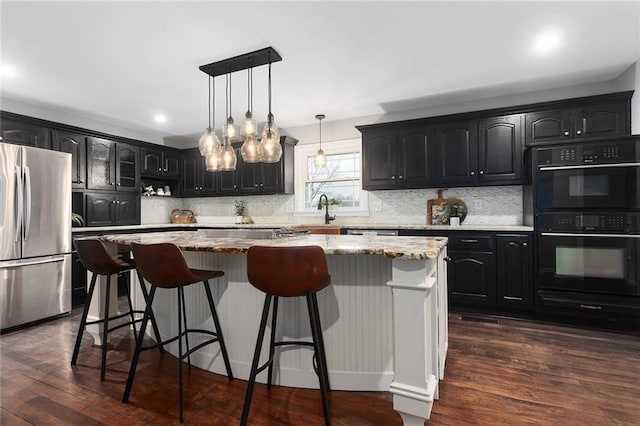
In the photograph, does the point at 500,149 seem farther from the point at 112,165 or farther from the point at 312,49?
the point at 112,165

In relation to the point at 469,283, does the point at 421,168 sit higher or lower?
higher

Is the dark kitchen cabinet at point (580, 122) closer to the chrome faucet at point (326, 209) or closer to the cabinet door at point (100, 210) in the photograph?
the chrome faucet at point (326, 209)

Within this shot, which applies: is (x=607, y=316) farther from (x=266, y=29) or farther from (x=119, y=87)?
(x=119, y=87)

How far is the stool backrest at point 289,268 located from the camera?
1561 millimetres

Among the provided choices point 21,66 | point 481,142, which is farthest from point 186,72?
point 481,142

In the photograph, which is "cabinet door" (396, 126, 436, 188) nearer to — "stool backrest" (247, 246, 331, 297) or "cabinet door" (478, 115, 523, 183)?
"cabinet door" (478, 115, 523, 183)

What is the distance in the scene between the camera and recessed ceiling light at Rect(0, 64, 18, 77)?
3.04 m

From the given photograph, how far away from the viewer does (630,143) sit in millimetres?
2941

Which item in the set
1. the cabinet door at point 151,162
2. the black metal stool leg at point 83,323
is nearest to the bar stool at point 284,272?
the black metal stool leg at point 83,323

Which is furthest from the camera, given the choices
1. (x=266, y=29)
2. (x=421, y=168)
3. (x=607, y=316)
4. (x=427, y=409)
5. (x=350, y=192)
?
(x=350, y=192)

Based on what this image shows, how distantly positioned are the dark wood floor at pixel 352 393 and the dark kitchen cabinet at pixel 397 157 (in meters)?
2.03

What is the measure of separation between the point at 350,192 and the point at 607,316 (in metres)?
3.13

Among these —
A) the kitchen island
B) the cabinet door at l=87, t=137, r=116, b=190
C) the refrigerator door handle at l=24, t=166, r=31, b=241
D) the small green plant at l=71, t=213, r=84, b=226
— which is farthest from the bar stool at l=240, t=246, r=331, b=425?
the cabinet door at l=87, t=137, r=116, b=190

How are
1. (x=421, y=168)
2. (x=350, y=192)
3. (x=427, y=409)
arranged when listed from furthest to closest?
(x=350, y=192)
(x=421, y=168)
(x=427, y=409)
